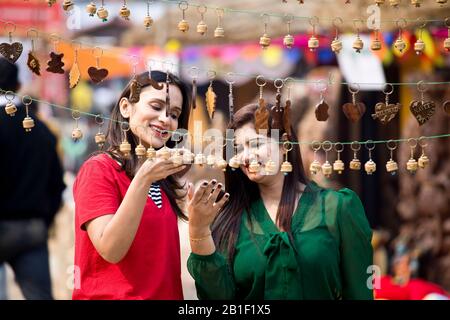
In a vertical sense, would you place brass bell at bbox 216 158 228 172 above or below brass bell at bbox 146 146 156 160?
below

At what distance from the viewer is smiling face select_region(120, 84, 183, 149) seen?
12.1 feet

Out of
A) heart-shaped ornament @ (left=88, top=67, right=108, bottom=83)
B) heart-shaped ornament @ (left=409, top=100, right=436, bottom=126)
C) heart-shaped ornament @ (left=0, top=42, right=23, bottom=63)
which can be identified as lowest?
heart-shaped ornament @ (left=409, top=100, right=436, bottom=126)

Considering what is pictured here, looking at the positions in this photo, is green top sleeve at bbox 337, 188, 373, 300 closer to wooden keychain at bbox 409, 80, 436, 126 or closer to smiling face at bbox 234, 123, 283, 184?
smiling face at bbox 234, 123, 283, 184

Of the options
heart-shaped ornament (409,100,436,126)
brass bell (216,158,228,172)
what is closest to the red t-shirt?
brass bell (216,158,228,172)

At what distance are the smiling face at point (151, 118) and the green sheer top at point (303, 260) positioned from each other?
0.42 meters

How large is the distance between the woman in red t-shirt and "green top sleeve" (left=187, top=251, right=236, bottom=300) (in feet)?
0.27

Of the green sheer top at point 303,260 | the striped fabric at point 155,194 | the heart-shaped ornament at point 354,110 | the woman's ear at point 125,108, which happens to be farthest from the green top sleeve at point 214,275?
the heart-shaped ornament at point 354,110

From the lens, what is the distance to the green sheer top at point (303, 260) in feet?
11.9

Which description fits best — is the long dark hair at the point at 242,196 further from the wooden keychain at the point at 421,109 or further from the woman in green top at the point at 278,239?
the wooden keychain at the point at 421,109

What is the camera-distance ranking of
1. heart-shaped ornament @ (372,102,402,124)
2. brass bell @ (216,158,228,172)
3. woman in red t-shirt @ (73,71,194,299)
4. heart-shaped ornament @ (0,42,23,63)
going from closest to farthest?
woman in red t-shirt @ (73,71,194,299) < brass bell @ (216,158,228,172) < heart-shaped ornament @ (0,42,23,63) < heart-shaped ornament @ (372,102,402,124)

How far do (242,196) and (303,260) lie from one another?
1.19 ft
